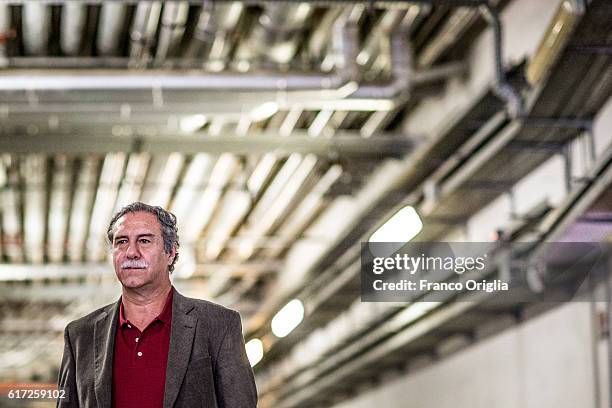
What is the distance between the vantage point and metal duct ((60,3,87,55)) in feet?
22.1

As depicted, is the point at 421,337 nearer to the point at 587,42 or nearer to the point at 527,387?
the point at 527,387

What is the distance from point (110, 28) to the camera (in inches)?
282

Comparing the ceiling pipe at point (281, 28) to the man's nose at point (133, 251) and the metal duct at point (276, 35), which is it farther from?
the man's nose at point (133, 251)

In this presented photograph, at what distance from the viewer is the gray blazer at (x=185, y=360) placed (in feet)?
7.36

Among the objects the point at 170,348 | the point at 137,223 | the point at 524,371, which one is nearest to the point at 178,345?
the point at 170,348

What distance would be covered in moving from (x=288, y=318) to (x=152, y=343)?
1036cm

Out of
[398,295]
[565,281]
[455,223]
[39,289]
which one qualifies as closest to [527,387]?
[455,223]

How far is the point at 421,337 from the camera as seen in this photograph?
10359 mm

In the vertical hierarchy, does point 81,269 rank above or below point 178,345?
above

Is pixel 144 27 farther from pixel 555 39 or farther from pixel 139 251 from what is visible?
pixel 139 251

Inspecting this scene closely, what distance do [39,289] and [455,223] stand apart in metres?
6.04

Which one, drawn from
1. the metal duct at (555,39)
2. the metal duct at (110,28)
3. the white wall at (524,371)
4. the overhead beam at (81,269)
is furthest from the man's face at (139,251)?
the overhead beam at (81,269)

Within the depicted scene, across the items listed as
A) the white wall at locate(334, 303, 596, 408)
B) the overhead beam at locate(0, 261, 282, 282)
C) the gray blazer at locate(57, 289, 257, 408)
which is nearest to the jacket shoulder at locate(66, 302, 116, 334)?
the gray blazer at locate(57, 289, 257, 408)

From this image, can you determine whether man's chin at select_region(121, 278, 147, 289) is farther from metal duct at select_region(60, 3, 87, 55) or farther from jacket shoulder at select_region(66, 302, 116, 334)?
metal duct at select_region(60, 3, 87, 55)
